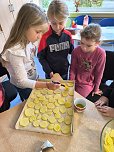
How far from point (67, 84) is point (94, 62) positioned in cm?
37

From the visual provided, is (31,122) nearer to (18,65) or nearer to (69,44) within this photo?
(18,65)

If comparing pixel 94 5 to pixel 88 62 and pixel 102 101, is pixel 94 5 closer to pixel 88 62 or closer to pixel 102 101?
pixel 88 62

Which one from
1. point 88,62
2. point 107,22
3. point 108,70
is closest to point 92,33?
point 88,62

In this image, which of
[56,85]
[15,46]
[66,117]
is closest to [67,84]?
[56,85]

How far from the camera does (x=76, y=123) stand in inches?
32.1

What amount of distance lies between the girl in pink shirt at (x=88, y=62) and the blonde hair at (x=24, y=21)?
1.21ft

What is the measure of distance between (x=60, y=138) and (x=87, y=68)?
2.15 ft

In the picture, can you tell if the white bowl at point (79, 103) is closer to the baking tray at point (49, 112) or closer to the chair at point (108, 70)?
the baking tray at point (49, 112)

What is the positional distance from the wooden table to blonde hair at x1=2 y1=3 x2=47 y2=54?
1.36 feet

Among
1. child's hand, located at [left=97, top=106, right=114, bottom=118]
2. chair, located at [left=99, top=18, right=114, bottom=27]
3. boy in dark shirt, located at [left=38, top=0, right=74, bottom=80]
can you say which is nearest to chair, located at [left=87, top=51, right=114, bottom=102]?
boy in dark shirt, located at [left=38, top=0, right=74, bottom=80]

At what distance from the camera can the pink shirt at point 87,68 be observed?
49.4 inches

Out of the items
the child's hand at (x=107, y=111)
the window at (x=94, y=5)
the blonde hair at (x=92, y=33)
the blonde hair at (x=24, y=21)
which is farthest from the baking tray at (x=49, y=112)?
the window at (x=94, y=5)

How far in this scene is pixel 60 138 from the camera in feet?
2.46

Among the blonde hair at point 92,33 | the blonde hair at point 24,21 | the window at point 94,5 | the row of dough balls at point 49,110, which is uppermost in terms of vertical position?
the blonde hair at point 24,21
